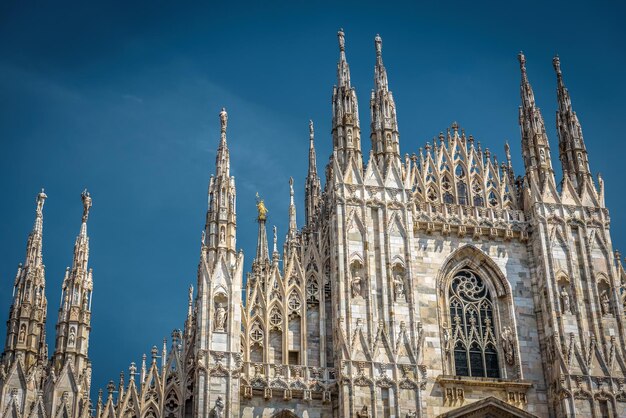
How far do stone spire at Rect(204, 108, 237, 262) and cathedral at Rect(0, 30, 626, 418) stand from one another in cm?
5

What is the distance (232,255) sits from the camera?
2905 cm

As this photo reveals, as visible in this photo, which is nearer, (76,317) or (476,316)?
(76,317)

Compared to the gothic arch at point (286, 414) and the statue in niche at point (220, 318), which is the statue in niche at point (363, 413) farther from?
the statue in niche at point (220, 318)

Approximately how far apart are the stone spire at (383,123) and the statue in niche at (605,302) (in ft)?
24.3

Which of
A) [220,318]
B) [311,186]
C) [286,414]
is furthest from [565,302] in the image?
[311,186]

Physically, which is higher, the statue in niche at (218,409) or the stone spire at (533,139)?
the stone spire at (533,139)

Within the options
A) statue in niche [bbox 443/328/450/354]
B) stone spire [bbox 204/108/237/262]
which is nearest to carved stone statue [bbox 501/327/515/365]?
statue in niche [bbox 443/328/450/354]

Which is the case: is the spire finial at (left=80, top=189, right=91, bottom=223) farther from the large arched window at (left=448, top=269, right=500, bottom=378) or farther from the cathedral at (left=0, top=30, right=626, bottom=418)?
the large arched window at (left=448, top=269, right=500, bottom=378)

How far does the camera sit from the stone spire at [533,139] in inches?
1291

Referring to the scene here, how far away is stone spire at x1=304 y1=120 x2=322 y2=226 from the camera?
40.1 metres

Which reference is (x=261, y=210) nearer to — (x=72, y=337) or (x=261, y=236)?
(x=261, y=236)

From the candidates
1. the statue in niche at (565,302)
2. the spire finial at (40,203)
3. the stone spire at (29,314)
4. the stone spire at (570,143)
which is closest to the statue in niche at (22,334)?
the stone spire at (29,314)

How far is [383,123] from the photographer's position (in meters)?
32.5

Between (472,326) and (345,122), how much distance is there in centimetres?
746
